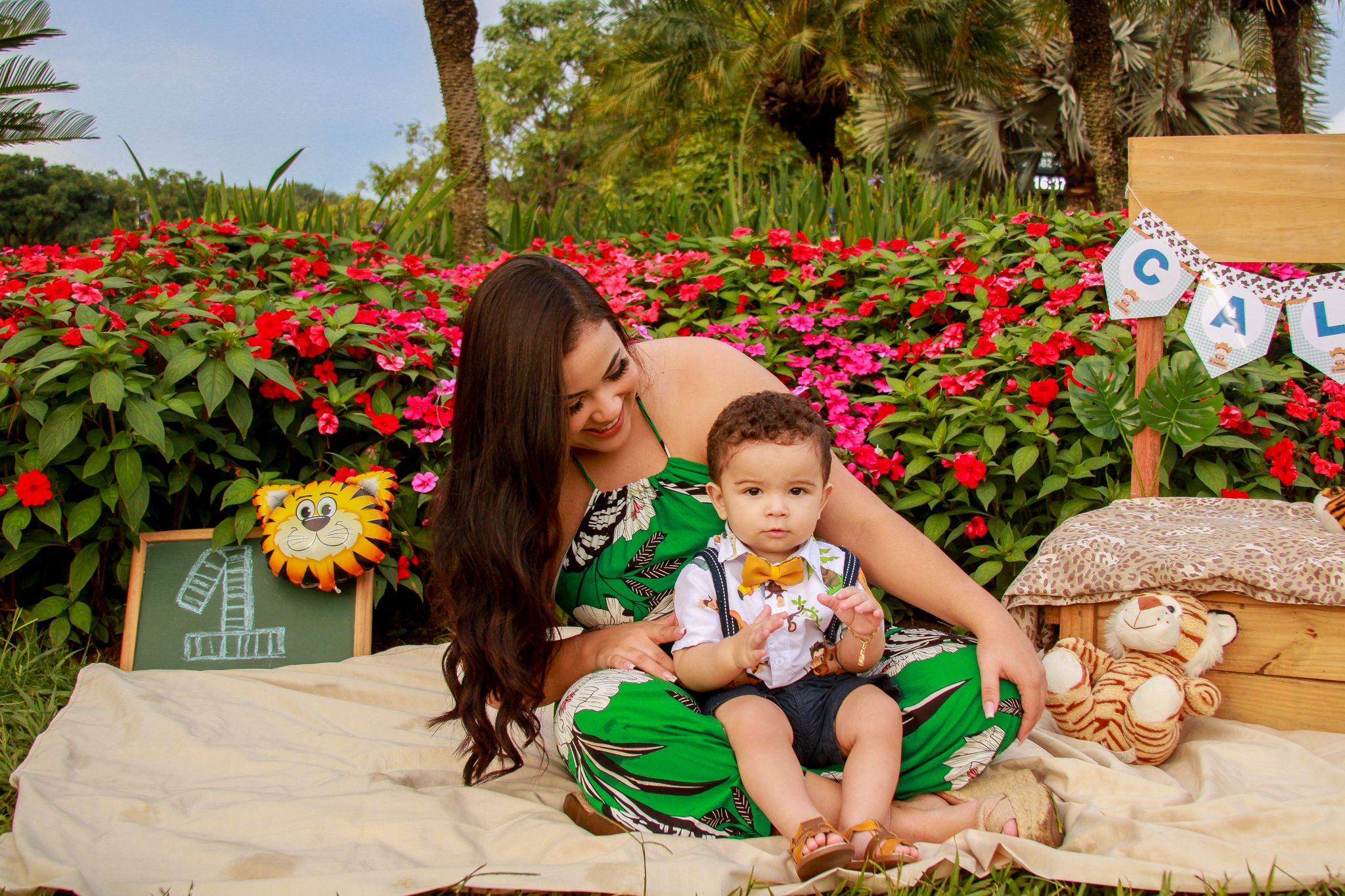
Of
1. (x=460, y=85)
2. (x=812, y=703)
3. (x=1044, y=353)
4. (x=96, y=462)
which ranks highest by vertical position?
(x=460, y=85)

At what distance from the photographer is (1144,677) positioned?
186cm

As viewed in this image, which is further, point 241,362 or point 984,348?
point 984,348

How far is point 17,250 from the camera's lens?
354cm

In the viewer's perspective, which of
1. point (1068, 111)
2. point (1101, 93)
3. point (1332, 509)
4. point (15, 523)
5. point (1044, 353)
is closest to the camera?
point (1332, 509)

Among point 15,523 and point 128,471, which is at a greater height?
point 128,471

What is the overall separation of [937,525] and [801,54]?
36.6ft

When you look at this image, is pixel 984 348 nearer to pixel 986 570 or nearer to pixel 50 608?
pixel 986 570

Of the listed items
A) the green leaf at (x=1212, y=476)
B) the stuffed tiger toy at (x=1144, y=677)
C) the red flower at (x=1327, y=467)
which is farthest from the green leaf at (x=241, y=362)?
the red flower at (x=1327, y=467)

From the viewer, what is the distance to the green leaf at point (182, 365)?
2.51 m

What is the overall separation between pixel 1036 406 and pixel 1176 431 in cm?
43

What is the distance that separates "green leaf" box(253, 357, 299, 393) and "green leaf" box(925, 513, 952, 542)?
1869 mm

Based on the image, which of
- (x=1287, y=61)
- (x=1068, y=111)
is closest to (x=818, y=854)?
(x=1287, y=61)

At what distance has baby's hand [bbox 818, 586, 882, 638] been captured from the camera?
145 centimetres

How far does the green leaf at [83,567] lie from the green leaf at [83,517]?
9 centimetres
